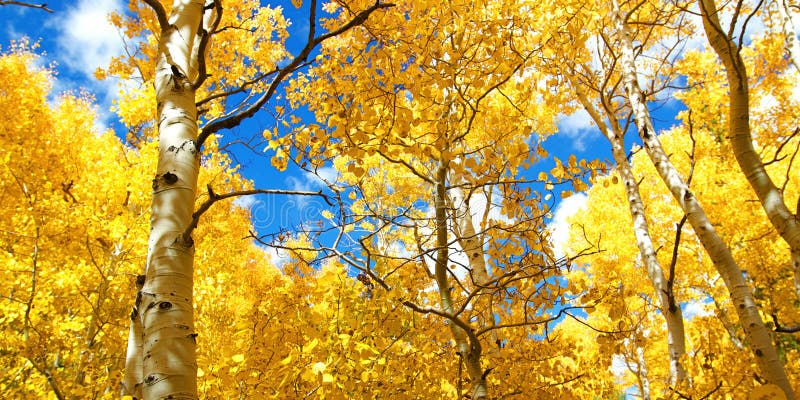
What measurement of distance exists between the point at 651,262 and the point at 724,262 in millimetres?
1320

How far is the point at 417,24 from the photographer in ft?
9.40

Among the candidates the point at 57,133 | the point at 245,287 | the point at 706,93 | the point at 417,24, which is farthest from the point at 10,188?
the point at 706,93

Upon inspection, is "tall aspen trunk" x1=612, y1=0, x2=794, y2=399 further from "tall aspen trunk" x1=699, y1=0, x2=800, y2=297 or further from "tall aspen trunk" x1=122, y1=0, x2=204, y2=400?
"tall aspen trunk" x1=122, y1=0, x2=204, y2=400

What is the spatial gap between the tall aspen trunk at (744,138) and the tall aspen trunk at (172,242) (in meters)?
2.90

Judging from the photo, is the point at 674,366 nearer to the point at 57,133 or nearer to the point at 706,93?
the point at 706,93

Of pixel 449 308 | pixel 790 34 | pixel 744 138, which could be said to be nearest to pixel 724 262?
pixel 744 138

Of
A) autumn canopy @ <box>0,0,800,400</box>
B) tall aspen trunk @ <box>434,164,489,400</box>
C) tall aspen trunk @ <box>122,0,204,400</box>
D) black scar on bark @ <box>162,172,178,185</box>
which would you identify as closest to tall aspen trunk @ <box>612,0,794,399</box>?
autumn canopy @ <box>0,0,800,400</box>

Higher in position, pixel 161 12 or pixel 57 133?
pixel 57 133

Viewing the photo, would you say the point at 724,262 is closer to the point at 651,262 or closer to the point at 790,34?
the point at 651,262

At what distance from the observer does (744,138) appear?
2.32 meters

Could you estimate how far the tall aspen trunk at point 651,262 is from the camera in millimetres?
3609

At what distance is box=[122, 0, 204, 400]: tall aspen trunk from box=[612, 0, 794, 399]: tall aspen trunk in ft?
10.5

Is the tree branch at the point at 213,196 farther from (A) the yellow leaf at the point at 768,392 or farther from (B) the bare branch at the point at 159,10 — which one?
(A) the yellow leaf at the point at 768,392

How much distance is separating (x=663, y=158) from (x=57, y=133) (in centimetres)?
1451
